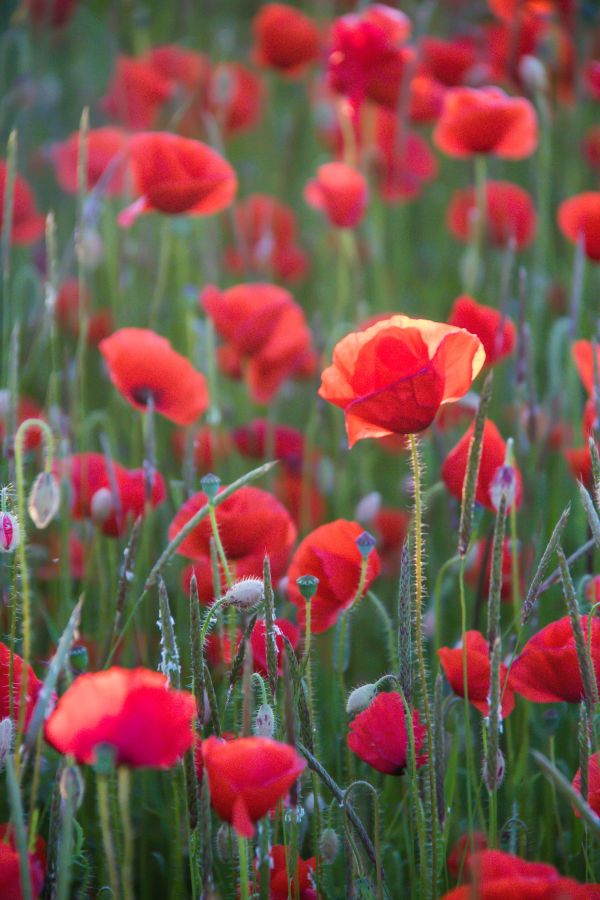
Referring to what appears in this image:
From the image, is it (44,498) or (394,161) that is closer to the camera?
(44,498)

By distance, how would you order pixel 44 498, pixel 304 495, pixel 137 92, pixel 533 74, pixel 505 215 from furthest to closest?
pixel 137 92, pixel 505 215, pixel 533 74, pixel 304 495, pixel 44 498

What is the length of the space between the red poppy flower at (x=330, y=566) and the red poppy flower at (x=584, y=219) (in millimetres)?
704

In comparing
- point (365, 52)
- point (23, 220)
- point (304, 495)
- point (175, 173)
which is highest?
point (365, 52)

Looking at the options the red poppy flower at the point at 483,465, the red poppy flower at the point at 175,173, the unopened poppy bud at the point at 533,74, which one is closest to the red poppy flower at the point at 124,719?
the red poppy flower at the point at 483,465

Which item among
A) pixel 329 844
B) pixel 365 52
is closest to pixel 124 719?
pixel 329 844

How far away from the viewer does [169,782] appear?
1.07 m

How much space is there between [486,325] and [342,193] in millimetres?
573

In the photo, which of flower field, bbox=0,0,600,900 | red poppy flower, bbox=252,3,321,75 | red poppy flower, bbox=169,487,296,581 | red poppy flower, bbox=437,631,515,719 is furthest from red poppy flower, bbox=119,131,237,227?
red poppy flower, bbox=252,3,321,75

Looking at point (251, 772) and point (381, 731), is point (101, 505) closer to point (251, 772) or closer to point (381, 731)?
point (381, 731)

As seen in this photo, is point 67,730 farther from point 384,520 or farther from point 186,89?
point 186,89

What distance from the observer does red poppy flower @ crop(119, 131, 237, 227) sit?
1.41 metres

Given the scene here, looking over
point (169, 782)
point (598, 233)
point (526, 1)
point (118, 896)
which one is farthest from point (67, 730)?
→ point (526, 1)

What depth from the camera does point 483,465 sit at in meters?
1.06

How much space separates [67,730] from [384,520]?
100cm
